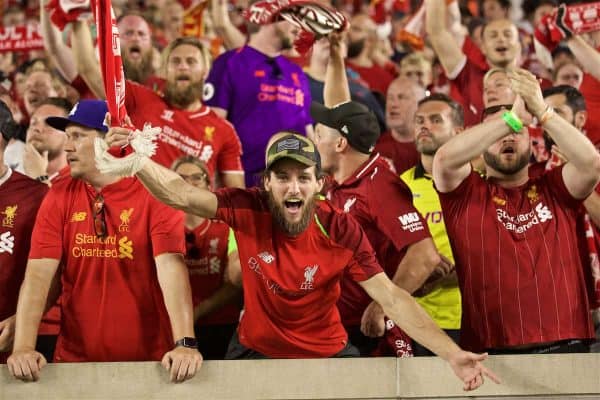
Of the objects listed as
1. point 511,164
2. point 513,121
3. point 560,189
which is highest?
point 513,121

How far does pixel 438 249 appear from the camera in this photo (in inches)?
244

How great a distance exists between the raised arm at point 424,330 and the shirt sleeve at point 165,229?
34.8 inches

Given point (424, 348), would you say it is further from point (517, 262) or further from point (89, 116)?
point (89, 116)

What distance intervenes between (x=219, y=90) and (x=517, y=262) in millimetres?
3008

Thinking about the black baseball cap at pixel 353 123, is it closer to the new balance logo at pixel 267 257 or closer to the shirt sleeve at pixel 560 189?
the shirt sleeve at pixel 560 189

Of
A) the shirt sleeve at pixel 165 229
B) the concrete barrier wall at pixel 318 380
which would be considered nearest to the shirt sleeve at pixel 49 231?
the shirt sleeve at pixel 165 229

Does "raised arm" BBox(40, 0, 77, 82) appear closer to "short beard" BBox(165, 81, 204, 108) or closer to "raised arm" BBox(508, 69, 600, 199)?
"short beard" BBox(165, 81, 204, 108)

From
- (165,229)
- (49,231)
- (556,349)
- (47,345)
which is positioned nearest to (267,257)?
(165,229)

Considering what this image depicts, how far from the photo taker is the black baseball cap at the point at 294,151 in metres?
4.99

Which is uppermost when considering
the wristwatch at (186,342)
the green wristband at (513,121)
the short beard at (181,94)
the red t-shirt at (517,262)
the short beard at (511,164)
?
the short beard at (181,94)

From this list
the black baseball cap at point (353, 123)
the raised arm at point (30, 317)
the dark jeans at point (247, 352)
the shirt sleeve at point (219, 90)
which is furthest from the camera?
the shirt sleeve at point (219, 90)

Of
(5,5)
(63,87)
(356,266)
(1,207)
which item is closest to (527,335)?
(356,266)

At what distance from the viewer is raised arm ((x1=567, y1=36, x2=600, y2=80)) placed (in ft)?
24.1

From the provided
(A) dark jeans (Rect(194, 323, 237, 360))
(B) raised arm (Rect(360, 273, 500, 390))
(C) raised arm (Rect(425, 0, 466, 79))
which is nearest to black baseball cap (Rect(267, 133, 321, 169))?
(B) raised arm (Rect(360, 273, 500, 390))
